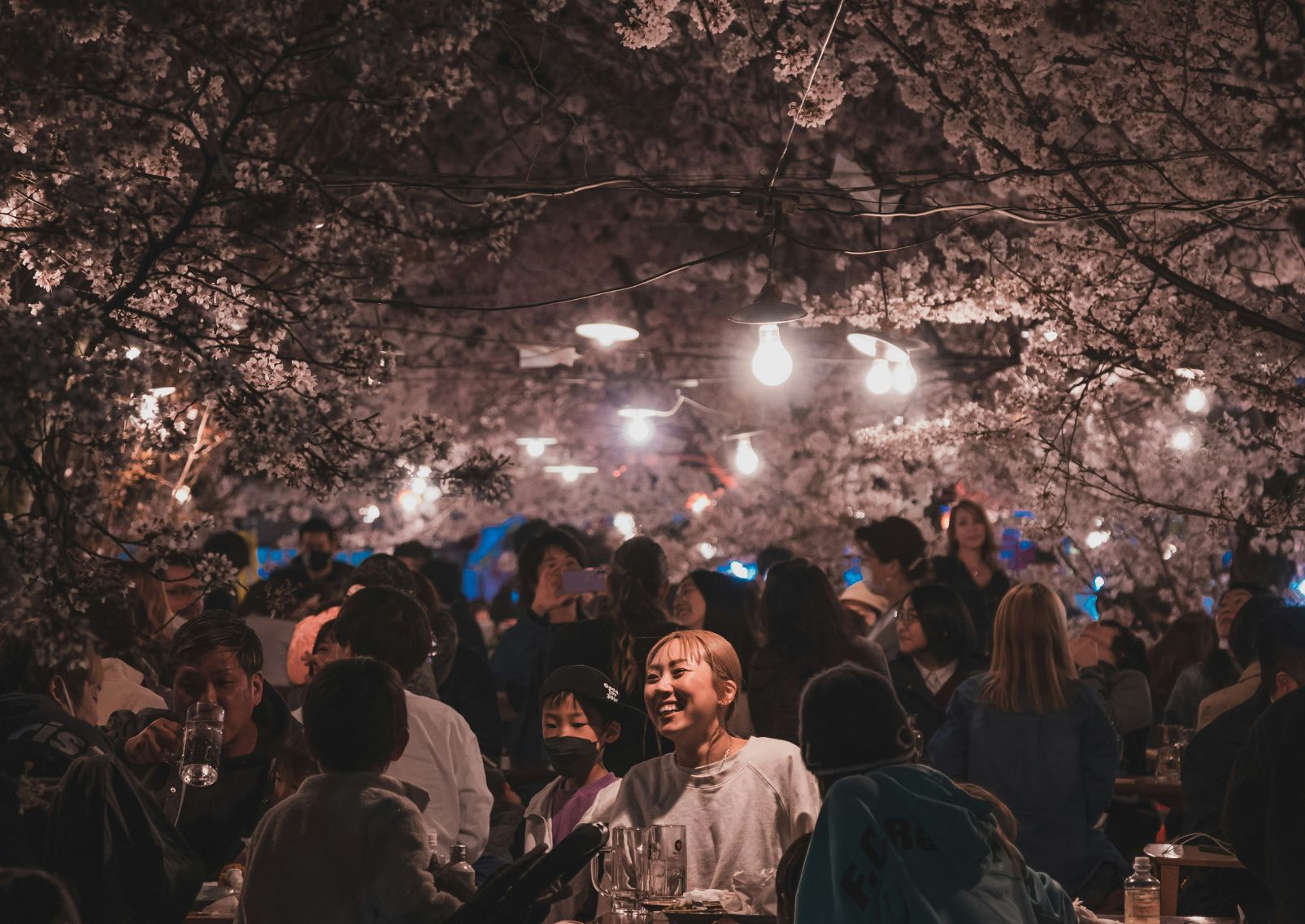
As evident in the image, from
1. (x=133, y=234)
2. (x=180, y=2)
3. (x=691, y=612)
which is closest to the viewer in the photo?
(x=180, y=2)

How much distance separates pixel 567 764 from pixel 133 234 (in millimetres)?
2632

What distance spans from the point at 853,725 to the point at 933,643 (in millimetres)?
3907

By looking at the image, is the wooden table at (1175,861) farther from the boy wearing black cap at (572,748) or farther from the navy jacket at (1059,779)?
the boy wearing black cap at (572,748)

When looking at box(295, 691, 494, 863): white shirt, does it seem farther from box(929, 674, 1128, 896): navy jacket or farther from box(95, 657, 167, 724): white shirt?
box(929, 674, 1128, 896): navy jacket

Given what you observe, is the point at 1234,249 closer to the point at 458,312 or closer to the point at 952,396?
the point at 952,396

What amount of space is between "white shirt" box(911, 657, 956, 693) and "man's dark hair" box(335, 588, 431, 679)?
3.15m

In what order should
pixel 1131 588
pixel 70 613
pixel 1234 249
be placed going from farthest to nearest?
pixel 1131 588 < pixel 1234 249 < pixel 70 613

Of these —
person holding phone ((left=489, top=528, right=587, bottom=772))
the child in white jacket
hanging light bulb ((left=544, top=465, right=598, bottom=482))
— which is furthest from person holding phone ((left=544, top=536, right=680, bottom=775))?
hanging light bulb ((left=544, top=465, right=598, bottom=482))

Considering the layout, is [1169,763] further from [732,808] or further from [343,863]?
[343,863]

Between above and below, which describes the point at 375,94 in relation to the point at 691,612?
above

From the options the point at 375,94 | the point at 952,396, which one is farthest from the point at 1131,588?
the point at 375,94

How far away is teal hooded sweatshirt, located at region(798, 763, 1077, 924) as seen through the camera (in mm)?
3379

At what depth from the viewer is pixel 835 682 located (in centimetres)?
362

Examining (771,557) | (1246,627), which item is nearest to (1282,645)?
(1246,627)
